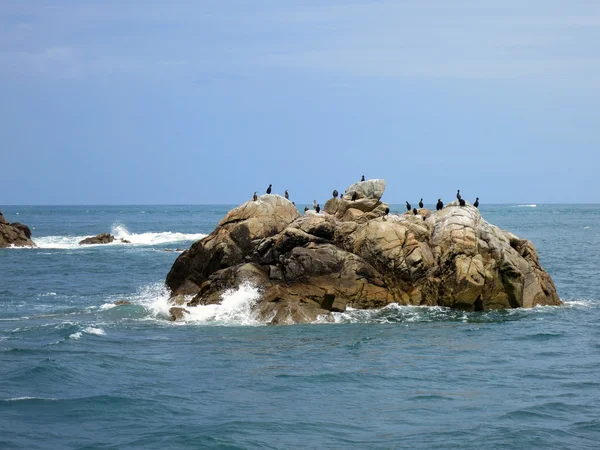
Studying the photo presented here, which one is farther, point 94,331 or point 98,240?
point 98,240

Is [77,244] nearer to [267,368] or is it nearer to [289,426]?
[267,368]

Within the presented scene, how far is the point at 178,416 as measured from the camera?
841 inches

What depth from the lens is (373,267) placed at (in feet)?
117

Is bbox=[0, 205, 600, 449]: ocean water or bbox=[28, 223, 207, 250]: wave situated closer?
bbox=[0, 205, 600, 449]: ocean water

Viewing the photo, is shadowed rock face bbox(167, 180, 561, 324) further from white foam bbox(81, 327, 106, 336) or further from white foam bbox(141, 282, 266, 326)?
white foam bbox(81, 327, 106, 336)

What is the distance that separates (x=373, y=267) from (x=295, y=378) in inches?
453

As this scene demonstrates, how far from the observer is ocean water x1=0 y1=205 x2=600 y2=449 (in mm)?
19953

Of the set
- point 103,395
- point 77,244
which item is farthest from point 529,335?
point 77,244

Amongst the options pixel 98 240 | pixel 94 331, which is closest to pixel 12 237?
pixel 98 240

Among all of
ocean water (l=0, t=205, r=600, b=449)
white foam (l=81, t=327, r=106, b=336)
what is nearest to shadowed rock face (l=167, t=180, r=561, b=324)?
ocean water (l=0, t=205, r=600, b=449)

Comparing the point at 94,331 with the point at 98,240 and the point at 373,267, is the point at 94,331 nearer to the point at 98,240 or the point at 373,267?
the point at 373,267

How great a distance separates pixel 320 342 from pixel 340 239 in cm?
827

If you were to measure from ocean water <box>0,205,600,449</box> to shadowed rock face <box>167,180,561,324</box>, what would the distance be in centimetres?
97

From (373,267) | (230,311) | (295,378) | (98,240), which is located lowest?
(295,378)
